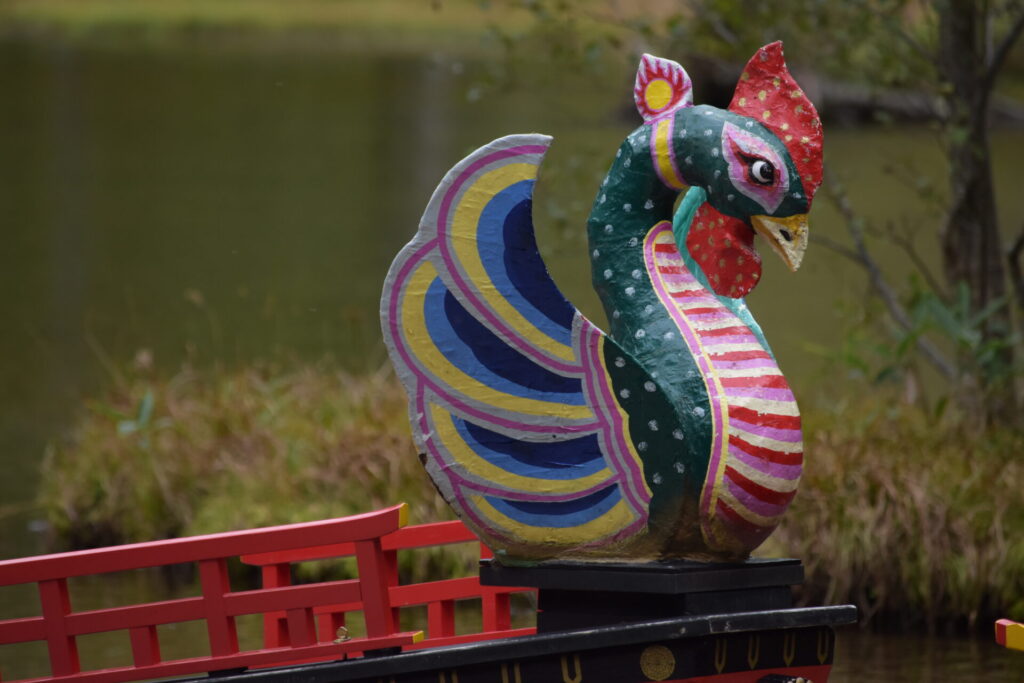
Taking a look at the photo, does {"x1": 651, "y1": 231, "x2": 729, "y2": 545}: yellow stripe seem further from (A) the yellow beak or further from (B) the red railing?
(B) the red railing

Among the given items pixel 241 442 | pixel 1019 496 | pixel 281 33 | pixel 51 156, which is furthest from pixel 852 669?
pixel 281 33

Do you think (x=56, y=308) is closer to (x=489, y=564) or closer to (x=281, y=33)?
(x=489, y=564)

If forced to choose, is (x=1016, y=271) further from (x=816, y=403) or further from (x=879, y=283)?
(x=816, y=403)

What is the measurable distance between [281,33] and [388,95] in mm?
18454

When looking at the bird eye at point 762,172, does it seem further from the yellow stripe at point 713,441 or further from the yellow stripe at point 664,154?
the yellow stripe at point 713,441

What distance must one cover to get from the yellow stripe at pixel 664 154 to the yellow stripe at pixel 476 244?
0.38 metres

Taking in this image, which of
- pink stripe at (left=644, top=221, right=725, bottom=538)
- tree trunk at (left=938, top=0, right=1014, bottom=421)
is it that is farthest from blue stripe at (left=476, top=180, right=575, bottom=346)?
tree trunk at (left=938, top=0, right=1014, bottom=421)

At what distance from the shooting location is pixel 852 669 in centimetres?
600

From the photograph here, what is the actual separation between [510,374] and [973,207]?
13.8ft

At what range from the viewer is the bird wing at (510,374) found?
165 inches

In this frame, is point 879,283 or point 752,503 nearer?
point 752,503

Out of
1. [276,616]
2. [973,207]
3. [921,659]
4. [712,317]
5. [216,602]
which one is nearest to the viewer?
[216,602]

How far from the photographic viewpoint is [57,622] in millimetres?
4215

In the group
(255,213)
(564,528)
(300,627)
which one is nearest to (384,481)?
(300,627)
